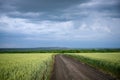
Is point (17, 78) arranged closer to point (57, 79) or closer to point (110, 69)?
point (57, 79)

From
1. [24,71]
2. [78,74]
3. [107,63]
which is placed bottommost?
[78,74]

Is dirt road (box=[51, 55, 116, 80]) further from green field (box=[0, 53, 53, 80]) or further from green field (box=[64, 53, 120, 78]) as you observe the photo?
green field (box=[64, 53, 120, 78])

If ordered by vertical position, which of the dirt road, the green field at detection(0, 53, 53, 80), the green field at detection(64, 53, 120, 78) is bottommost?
the dirt road

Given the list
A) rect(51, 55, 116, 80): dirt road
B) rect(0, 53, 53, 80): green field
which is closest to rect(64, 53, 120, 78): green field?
rect(51, 55, 116, 80): dirt road

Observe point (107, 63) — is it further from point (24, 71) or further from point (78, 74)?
point (24, 71)

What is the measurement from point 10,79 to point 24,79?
1018 millimetres

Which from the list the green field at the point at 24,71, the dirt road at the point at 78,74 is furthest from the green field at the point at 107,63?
the green field at the point at 24,71

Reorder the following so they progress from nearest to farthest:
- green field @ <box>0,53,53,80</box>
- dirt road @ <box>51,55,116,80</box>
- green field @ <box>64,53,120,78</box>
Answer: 1. green field @ <box>0,53,53,80</box>
2. dirt road @ <box>51,55,116,80</box>
3. green field @ <box>64,53,120,78</box>

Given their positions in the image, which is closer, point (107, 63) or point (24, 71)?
point (24, 71)

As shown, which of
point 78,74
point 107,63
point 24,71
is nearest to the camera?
point 24,71

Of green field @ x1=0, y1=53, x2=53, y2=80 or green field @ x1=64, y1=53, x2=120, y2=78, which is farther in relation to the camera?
green field @ x1=64, y1=53, x2=120, y2=78

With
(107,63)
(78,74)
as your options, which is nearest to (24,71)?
(78,74)

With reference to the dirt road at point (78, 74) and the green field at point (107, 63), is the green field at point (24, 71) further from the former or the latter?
the green field at point (107, 63)

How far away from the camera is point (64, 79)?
50.3ft
